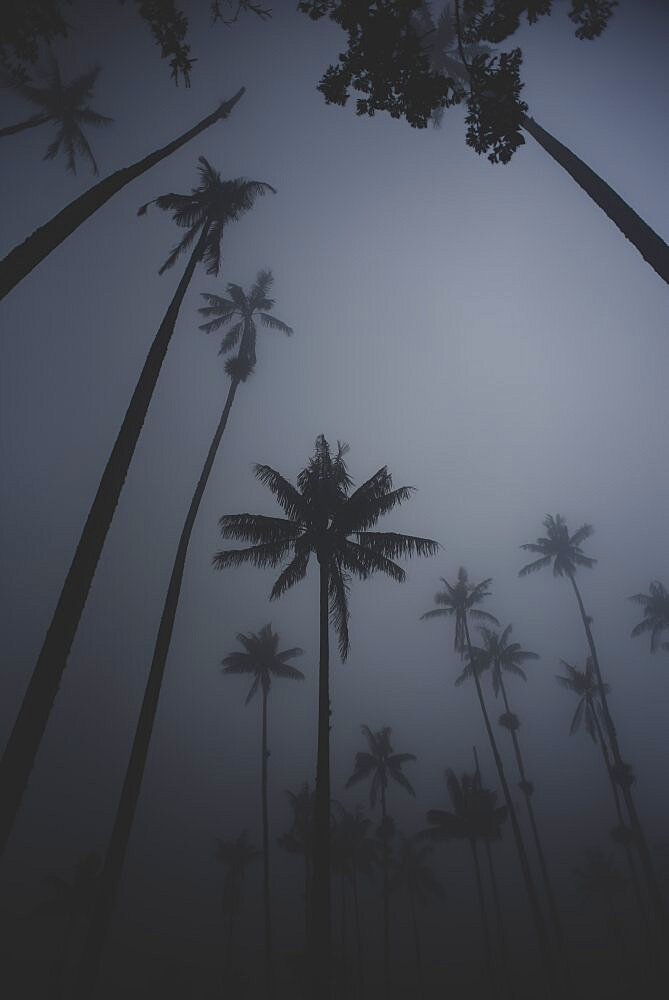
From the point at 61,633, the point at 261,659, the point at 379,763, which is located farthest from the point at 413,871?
the point at 61,633

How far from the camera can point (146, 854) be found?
163 ft

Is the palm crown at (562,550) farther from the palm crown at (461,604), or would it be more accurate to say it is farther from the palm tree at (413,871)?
the palm tree at (413,871)

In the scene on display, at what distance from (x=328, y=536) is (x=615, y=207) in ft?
37.9

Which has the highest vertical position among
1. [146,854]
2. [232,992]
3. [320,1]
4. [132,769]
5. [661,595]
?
[661,595]

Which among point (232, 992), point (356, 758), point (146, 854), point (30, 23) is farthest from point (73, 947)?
point (30, 23)

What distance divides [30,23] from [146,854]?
6487 cm

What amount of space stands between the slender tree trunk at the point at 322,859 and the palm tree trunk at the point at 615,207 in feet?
37.6

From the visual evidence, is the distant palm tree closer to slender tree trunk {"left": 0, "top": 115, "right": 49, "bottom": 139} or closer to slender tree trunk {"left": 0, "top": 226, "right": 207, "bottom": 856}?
slender tree trunk {"left": 0, "top": 115, "right": 49, "bottom": 139}

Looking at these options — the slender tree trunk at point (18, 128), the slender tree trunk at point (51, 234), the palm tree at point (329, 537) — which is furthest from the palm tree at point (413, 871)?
the slender tree trunk at point (18, 128)

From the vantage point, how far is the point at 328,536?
16062 millimetres

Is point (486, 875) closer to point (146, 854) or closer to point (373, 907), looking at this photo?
point (373, 907)

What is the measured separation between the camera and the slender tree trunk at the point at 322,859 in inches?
339

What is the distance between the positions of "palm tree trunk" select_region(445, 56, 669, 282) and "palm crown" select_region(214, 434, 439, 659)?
32.1 feet

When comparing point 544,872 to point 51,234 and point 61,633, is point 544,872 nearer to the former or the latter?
point 61,633
